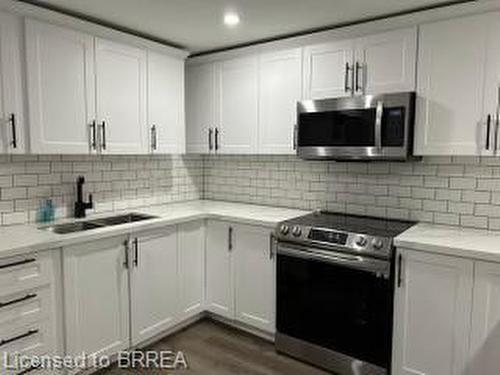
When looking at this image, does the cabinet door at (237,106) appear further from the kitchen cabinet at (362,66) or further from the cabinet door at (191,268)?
the cabinet door at (191,268)

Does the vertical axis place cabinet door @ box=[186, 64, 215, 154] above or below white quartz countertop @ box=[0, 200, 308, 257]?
above

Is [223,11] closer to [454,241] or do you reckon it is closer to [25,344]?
[454,241]

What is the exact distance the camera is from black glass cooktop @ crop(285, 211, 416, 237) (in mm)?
2414

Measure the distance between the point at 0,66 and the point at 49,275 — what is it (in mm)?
1254

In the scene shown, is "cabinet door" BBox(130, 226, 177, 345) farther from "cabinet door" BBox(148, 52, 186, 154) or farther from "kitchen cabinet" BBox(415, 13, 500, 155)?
"kitchen cabinet" BBox(415, 13, 500, 155)

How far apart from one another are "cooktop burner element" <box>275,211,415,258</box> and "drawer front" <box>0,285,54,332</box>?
4.93ft

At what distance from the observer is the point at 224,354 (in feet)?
9.02

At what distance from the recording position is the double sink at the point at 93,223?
8.56ft

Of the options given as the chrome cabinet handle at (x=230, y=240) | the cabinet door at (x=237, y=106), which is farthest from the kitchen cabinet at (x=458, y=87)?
the chrome cabinet handle at (x=230, y=240)

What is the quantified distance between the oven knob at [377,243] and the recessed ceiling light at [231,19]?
1739 mm

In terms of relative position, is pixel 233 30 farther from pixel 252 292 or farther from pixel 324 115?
pixel 252 292

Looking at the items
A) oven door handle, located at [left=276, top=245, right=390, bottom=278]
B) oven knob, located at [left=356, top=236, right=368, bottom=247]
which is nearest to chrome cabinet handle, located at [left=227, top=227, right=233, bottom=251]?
oven door handle, located at [left=276, top=245, right=390, bottom=278]

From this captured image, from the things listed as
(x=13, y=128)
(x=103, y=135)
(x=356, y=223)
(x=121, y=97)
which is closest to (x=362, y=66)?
(x=356, y=223)

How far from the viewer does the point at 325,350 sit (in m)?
2.52
